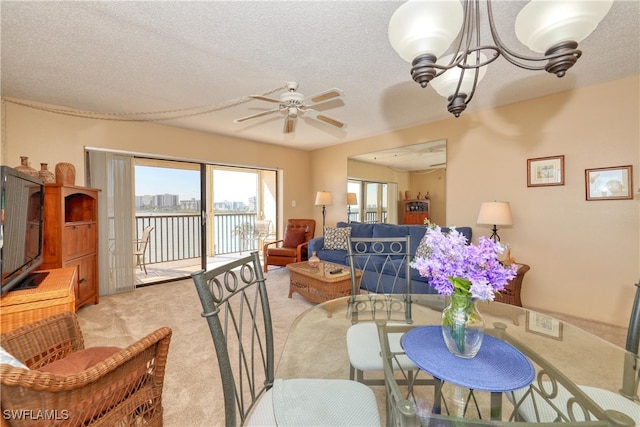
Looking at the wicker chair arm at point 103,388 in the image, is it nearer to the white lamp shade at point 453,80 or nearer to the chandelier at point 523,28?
the chandelier at point 523,28

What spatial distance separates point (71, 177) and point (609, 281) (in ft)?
18.8

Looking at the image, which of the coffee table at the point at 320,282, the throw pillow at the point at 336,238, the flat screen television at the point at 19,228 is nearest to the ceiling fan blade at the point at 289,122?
the coffee table at the point at 320,282

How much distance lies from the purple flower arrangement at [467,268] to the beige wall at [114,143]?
4240 millimetres

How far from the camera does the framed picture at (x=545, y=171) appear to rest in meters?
2.90

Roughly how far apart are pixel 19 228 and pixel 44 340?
1.09 metres

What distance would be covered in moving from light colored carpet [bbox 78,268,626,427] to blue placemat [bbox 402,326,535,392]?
46cm

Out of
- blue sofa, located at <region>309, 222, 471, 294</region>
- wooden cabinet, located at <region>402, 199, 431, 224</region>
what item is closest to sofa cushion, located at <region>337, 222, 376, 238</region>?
blue sofa, located at <region>309, 222, 471, 294</region>

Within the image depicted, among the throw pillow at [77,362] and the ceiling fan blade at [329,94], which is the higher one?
the ceiling fan blade at [329,94]

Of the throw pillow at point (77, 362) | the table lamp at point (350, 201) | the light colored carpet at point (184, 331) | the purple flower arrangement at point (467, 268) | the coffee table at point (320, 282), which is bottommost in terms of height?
the light colored carpet at point (184, 331)

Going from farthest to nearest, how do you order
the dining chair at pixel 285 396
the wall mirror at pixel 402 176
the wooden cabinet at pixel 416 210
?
the wooden cabinet at pixel 416 210
the wall mirror at pixel 402 176
the dining chair at pixel 285 396

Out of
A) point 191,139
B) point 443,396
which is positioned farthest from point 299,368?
point 191,139

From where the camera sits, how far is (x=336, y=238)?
4.43 m

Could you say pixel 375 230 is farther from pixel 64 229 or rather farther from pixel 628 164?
pixel 64 229

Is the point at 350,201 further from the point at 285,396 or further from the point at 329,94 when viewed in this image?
the point at 285,396
